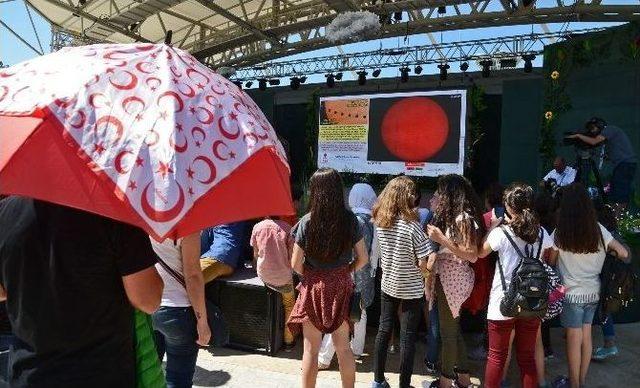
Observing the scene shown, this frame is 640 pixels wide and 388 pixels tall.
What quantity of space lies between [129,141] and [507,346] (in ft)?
8.65

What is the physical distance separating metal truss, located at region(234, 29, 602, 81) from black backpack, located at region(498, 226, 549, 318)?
9.37 meters

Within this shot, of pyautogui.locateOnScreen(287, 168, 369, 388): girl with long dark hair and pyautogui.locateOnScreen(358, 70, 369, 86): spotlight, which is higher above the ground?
pyautogui.locateOnScreen(358, 70, 369, 86): spotlight

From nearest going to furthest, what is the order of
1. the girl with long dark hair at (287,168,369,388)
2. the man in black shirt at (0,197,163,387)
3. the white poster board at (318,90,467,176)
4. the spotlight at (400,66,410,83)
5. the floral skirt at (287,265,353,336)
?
the man in black shirt at (0,197,163,387), the girl with long dark hair at (287,168,369,388), the floral skirt at (287,265,353,336), the white poster board at (318,90,467,176), the spotlight at (400,66,410,83)

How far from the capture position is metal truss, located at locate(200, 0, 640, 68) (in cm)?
1008

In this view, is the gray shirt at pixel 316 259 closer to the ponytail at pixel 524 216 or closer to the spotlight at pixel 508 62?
the ponytail at pixel 524 216

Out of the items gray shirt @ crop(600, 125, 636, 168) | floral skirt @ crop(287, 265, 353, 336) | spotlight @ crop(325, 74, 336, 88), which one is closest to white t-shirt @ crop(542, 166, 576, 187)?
gray shirt @ crop(600, 125, 636, 168)

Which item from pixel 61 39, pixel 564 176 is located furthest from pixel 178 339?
pixel 61 39

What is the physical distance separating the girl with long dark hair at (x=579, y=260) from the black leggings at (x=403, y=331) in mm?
1004

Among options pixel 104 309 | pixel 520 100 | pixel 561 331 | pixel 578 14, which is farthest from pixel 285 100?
pixel 104 309

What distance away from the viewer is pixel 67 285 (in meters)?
1.30


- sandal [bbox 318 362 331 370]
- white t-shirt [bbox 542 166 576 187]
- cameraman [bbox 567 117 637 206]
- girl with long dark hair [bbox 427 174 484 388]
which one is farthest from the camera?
white t-shirt [bbox 542 166 576 187]

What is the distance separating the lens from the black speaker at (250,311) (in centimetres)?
405

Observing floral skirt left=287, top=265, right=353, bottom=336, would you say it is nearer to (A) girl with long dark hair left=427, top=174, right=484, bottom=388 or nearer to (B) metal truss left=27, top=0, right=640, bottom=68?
(A) girl with long dark hair left=427, top=174, right=484, bottom=388

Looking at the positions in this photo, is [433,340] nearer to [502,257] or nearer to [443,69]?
[502,257]
